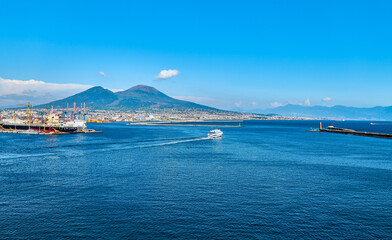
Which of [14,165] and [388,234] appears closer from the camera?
[388,234]

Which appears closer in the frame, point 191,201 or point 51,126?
point 191,201

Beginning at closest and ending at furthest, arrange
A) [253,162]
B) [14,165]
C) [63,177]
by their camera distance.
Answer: [63,177] → [14,165] → [253,162]

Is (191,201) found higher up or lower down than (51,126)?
lower down

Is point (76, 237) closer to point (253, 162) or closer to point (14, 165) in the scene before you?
point (14, 165)

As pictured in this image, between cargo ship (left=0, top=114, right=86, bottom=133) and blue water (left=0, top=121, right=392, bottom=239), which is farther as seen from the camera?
cargo ship (left=0, top=114, right=86, bottom=133)

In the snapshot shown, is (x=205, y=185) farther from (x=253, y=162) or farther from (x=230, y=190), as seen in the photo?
(x=253, y=162)

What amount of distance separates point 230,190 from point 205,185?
4987 millimetres

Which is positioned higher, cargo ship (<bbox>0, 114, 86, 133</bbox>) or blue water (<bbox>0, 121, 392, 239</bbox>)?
cargo ship (<bbox>0, 114, 86, 133</bbox>)

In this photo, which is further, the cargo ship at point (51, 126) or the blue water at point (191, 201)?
the cargo ship at point (51, 126)

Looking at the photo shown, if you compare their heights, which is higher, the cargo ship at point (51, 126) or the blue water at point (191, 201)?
the cargo ship at point (51, 126)

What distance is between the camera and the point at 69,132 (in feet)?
565

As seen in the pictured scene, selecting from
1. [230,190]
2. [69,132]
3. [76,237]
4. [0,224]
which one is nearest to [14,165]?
[0,224]

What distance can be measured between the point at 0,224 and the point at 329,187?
47.7 meters

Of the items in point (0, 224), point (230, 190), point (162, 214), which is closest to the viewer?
point (0, 224)
